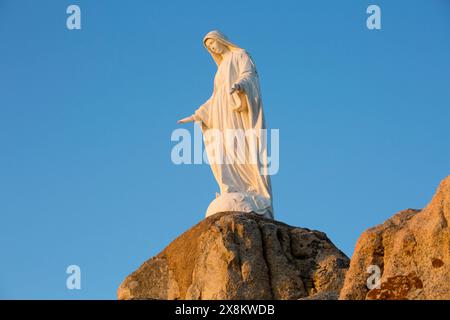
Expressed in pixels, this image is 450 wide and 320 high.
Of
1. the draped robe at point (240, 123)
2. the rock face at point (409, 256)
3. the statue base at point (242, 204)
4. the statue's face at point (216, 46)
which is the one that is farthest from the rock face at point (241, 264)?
the rock face at point (409, 256)

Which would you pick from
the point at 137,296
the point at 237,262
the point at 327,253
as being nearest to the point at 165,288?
the point at 137,296

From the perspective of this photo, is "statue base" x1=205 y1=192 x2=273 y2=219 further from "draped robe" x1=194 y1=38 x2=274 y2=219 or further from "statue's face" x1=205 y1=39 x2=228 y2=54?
"statue's face" x1=205 y1=39 x2=228 y2=54

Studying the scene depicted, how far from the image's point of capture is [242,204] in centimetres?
1881

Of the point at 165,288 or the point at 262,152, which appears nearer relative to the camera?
the point at 165,288

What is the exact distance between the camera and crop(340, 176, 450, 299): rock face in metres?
10.2

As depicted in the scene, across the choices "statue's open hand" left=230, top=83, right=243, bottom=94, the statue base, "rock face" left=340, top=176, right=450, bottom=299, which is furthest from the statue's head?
"rock face" left=340, top=176, right=450, bottom=299

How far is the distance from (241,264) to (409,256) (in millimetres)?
6734

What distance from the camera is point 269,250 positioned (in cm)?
1747

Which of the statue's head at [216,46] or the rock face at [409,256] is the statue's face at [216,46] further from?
the rock face at [409,256]

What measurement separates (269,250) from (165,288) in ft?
6.59

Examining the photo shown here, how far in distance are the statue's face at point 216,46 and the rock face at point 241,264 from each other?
12.8 ft
